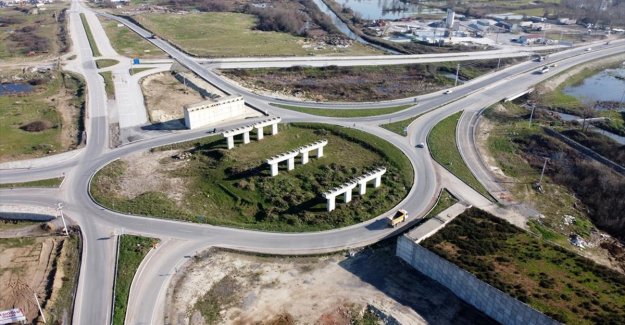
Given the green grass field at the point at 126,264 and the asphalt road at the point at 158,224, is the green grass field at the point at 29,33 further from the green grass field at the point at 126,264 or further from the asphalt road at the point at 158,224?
the green grass field at the point at 126,264

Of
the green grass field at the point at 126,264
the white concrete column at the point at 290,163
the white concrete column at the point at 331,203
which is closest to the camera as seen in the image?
the green grass field at the point at 126,264

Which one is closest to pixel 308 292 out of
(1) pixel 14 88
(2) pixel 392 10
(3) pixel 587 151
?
(3) pixel 587 151

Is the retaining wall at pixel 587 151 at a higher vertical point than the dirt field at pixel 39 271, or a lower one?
higher

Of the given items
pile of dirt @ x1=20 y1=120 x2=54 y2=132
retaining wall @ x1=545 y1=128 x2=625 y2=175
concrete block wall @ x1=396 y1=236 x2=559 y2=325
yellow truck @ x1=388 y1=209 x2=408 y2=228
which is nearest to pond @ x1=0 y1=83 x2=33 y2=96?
pile of dirt @ x1=20 y1=120 x2=54 y2=132

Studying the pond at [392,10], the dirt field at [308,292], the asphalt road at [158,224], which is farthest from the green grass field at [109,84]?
the pond at [392,10]

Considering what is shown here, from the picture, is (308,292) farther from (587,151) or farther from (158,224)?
(587,151)

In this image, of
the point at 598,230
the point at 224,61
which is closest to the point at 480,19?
the point at 224,61

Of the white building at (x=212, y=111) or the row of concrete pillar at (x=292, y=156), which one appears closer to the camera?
the row of concrete pillar at (x=292, y=156)
